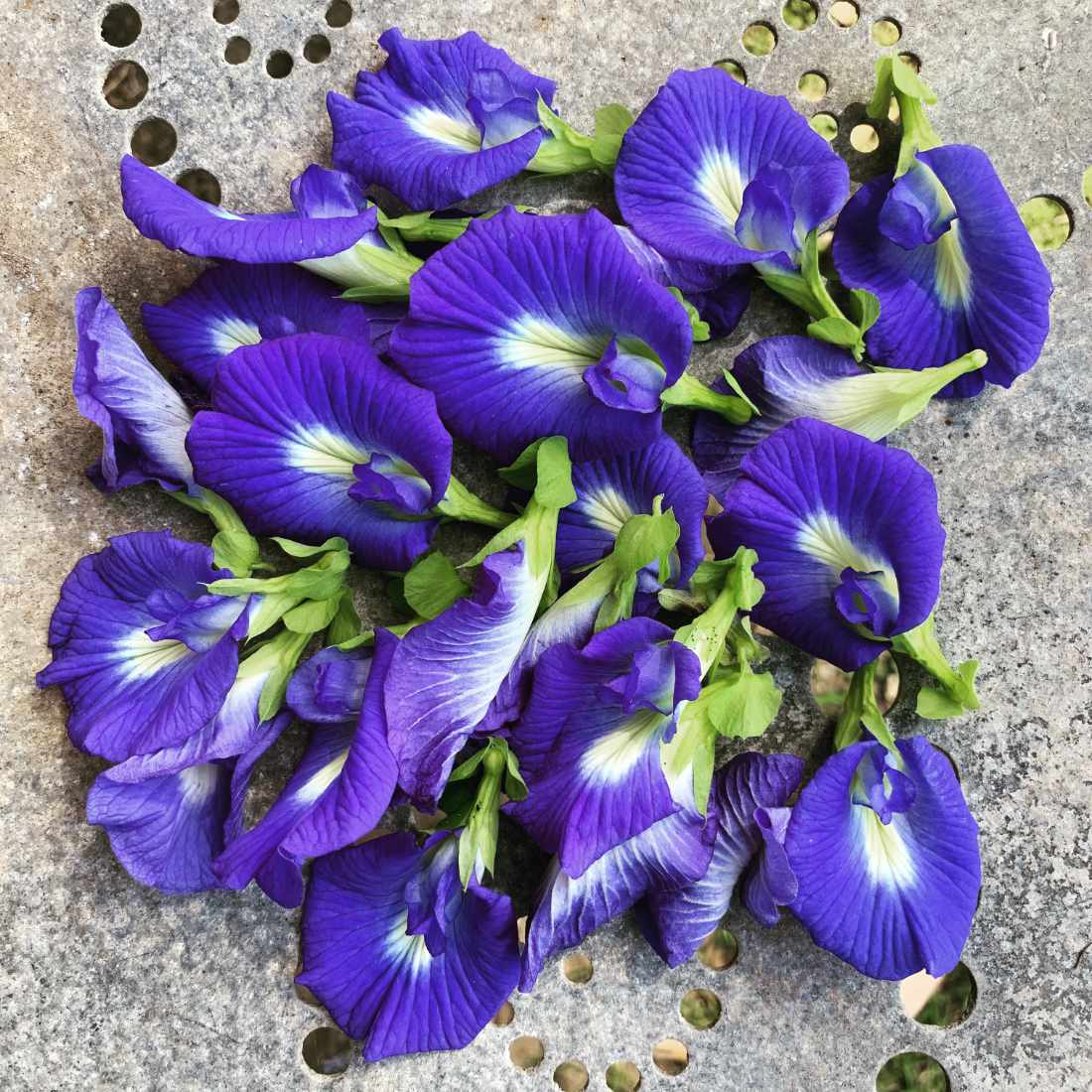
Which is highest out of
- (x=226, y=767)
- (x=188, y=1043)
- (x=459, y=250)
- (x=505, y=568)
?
(x=459, y=250)

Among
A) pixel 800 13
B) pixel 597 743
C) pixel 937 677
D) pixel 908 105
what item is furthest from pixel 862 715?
pixel 800 13

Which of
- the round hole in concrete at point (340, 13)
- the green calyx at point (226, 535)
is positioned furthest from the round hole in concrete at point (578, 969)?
the round hole in concrete at point (340, 13)

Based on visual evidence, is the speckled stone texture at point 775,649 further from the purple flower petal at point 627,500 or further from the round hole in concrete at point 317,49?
the purple flower petal at point 627,500

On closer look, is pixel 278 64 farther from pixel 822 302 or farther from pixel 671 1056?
pixel 671 1056

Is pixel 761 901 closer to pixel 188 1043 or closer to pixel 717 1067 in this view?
pixel 717 1067

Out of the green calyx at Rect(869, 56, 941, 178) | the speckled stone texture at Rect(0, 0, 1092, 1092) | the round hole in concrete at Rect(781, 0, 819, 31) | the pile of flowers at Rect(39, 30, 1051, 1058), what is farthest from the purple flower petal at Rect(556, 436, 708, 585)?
the round hole in concrete at Rect(781, 0, 819, 31)

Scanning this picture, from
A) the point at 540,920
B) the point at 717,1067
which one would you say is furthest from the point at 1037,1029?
the point at 540,920
